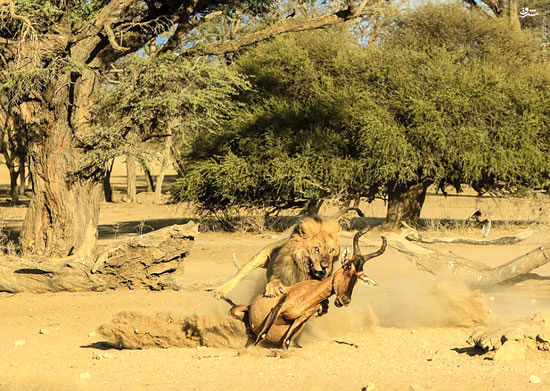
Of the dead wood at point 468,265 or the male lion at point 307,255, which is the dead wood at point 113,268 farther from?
the male lion at point 307,255

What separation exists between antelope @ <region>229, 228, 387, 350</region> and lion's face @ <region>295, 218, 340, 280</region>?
261mm

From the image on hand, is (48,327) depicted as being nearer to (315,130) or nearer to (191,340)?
(191,340)

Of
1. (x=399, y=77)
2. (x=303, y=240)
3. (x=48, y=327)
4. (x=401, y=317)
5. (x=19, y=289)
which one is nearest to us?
(x=303, y=240)

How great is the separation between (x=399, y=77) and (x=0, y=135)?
21.3m

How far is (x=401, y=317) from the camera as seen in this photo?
8.83 meters

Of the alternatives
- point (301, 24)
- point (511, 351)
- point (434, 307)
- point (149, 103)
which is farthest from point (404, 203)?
point (511, 351)

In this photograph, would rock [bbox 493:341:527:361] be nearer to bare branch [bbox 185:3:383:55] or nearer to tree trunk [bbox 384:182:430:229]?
bare branch [bbox 185:3:383:55]

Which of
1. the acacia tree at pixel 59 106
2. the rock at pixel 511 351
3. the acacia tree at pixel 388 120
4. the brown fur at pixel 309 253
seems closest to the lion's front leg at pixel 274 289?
the brown fur at pixel 309 253

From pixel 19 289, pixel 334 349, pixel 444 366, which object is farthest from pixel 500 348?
pixel 19 289

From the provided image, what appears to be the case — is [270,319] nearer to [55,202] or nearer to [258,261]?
[258,261]

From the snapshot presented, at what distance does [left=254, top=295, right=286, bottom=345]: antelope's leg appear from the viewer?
23.2 feet

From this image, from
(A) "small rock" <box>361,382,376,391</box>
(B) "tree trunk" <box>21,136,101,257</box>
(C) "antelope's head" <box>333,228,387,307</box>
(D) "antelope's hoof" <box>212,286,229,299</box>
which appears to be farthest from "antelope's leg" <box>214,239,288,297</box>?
(B) "tree trunk" <box>21,136,101,257</box>

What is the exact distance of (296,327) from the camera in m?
7.37

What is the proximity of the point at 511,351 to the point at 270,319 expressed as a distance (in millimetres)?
1942
